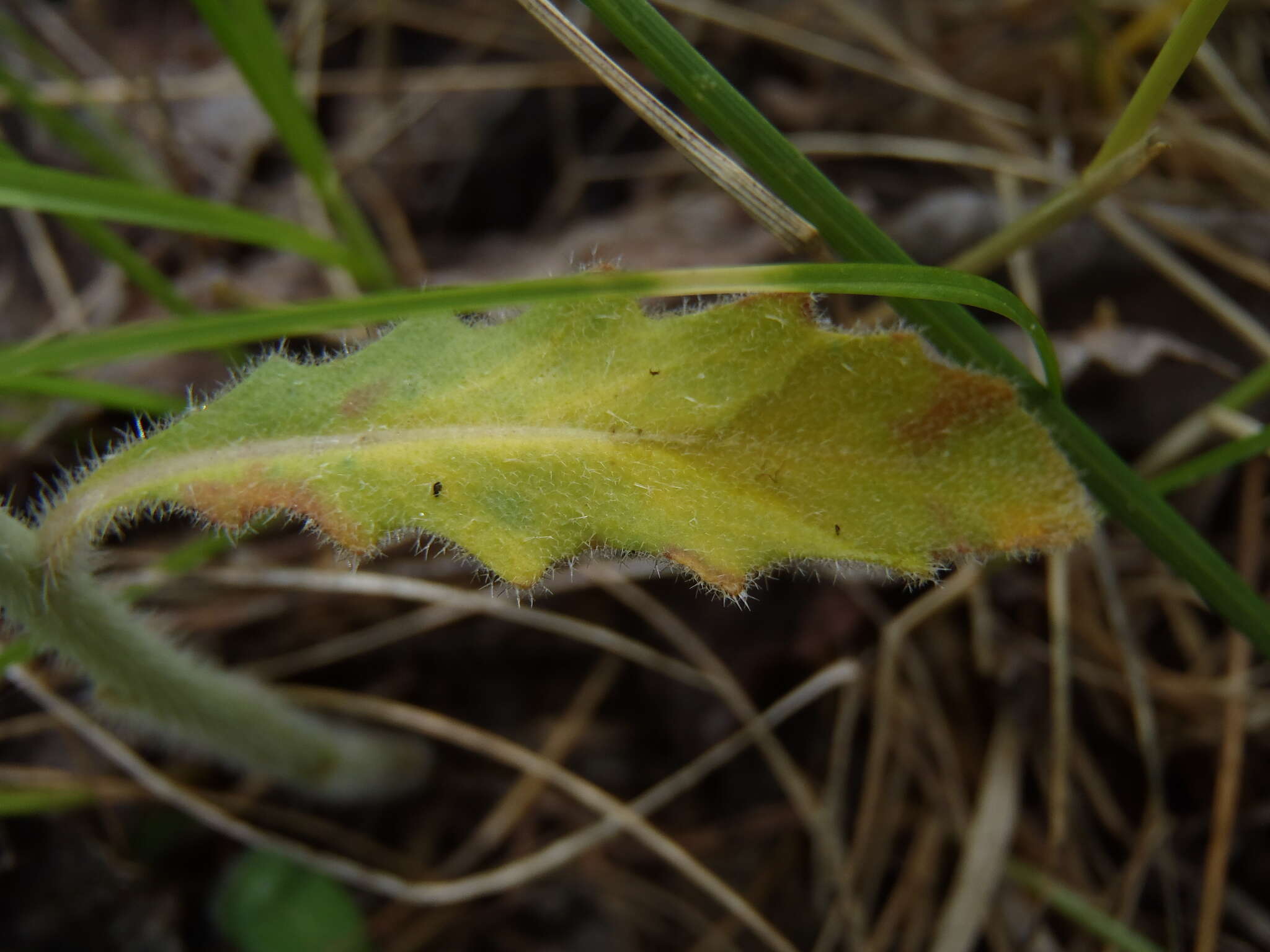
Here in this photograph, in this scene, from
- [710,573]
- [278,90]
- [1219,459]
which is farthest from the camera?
[278,90]

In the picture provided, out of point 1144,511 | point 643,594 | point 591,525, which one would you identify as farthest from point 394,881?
point 1144,511

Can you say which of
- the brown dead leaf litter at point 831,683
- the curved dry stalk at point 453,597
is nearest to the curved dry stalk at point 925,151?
the brown dead leaf litter at point 831,683

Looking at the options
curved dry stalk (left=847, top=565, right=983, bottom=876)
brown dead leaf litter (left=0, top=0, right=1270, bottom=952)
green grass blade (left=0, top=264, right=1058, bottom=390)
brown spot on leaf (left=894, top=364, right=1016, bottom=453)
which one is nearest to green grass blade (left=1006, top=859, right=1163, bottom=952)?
brown dead leaf litter (left=0, top=0, right=1270, bottom=952)

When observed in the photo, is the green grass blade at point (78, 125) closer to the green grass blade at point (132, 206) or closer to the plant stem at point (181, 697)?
the green grass blade at point (132, 206)

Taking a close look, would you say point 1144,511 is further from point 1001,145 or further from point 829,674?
point 1001,145

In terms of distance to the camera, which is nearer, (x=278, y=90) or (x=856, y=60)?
(x=278, y=90)

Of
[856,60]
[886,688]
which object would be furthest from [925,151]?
[886,688]

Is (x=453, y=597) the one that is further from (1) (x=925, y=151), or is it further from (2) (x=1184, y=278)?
(2) (x=1184, y=278)
